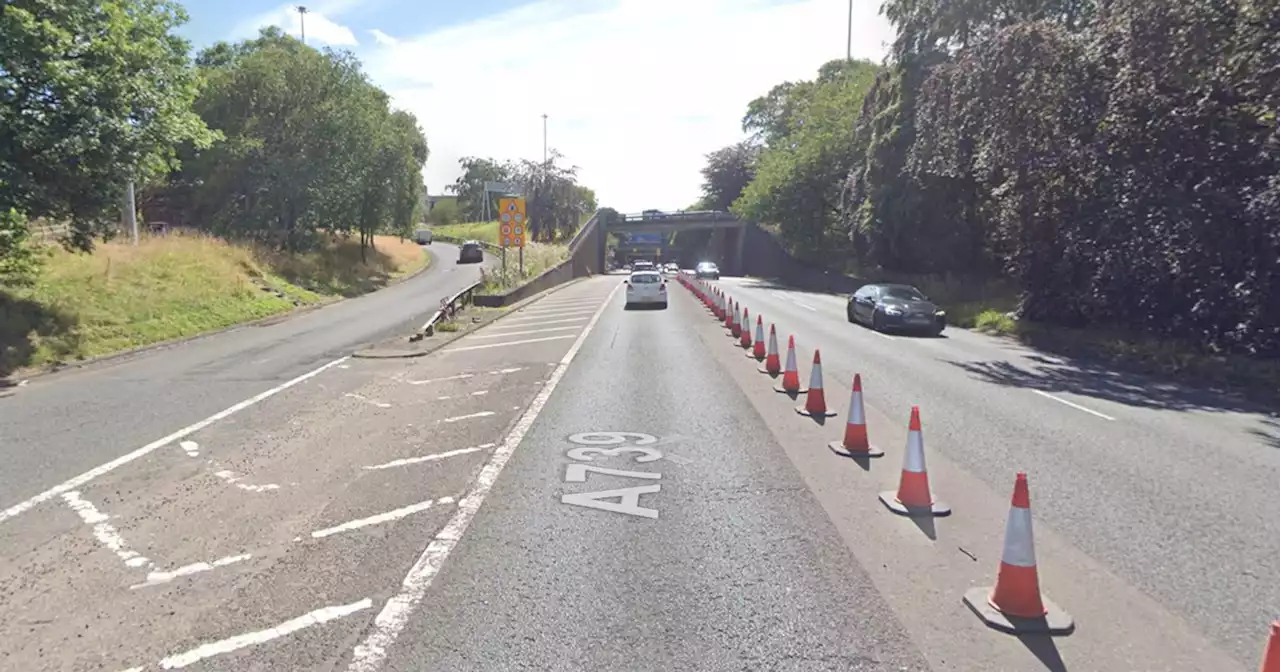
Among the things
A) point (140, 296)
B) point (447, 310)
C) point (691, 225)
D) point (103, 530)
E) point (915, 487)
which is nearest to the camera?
point (103, 530)

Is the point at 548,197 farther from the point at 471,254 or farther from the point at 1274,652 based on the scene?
the point at 1274,652

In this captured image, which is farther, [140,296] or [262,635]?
[140,296]

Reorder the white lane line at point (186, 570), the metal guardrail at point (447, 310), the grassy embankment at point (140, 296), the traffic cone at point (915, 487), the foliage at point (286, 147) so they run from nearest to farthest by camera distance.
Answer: the white lane line at point (186, 570) → the traffic cone at point (915, 487) → the grassy embankment at point (140, 296) → the metal guardrail at point (447, 310) → the foliage at point (286, 147)

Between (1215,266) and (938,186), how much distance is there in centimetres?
1688

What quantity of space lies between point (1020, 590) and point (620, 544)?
245cm

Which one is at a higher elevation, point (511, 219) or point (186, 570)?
point (511, 219)

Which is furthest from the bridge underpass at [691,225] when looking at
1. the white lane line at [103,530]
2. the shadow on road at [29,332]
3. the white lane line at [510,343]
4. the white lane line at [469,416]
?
the white lane line at [103,530]

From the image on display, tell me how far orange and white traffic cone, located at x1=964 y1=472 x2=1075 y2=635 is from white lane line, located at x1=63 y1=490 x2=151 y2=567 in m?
5.09

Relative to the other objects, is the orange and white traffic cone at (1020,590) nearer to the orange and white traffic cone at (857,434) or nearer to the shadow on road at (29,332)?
the orange and white traffic cone at (857,434)

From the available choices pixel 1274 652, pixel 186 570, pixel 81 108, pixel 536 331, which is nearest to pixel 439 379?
pixel 81 108

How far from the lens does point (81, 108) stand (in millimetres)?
15820

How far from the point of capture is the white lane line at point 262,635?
4168mm

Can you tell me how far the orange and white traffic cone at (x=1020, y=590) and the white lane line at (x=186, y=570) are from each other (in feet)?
14.7

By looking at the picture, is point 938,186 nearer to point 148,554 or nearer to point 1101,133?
point 1101,133
